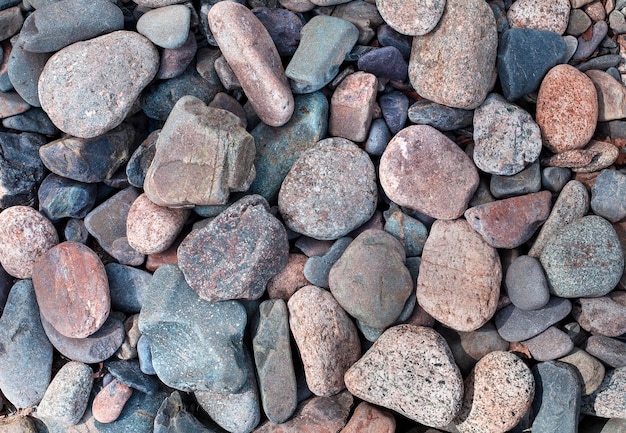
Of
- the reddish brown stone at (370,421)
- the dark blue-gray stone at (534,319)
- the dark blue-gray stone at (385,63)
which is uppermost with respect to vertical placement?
the dark blue-gray stone at (385,63)

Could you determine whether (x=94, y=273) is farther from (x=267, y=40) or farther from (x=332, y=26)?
(x=332, y=26)

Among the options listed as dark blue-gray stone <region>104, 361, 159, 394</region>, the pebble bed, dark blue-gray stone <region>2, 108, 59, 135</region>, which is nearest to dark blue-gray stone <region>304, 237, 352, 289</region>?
the pebble bed

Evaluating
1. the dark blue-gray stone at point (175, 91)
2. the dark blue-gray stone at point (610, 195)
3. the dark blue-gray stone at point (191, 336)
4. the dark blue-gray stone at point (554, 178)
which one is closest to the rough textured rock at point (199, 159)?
the dark blue-gray stone at point (175, 91)

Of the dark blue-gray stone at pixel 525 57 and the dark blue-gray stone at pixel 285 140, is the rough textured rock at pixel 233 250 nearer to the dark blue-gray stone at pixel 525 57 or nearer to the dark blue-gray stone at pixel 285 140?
the dark blue-gray stone at pixel 285 140

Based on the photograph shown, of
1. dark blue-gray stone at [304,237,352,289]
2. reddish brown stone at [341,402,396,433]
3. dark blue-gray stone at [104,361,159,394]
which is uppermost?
dark blue-gray stone at [304,237,352,289]

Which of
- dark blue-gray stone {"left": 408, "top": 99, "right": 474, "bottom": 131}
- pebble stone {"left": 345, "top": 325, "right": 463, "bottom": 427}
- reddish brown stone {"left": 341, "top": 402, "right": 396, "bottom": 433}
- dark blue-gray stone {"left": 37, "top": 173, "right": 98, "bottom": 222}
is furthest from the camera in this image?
dark blue-gray stone {"left": 37, "top": 173, "right": 98, "bottom": 222}

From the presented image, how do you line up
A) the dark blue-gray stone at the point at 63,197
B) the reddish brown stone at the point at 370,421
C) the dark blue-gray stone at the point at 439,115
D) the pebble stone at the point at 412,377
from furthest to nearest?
the dark blue-gray stone at the point at 63,197
the dark blue-gray stone at the point at 439,115
the reddish brown stone at the point at 370,421
the pebble stone at the point at 412,377

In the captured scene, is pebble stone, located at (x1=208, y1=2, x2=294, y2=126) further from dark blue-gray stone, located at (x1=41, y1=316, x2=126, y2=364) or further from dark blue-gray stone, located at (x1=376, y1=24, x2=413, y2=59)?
dark blue-gray stone, located at (x1=41, y1=316, x2=126, y2=364)
